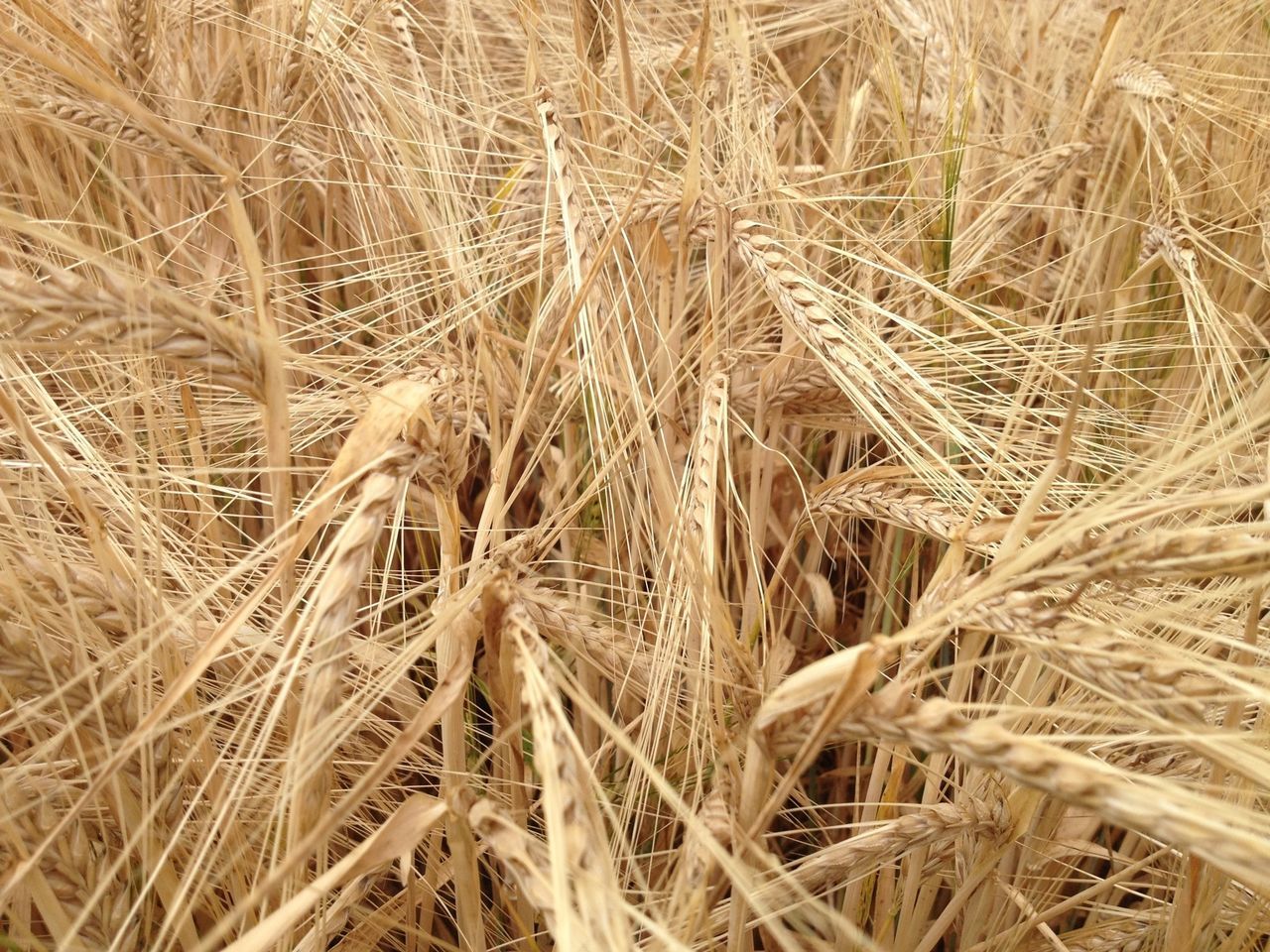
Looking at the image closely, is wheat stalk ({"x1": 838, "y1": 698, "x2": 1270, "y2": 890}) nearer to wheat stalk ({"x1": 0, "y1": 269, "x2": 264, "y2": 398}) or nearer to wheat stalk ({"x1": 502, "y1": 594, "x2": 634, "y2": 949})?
wheat stalk ({"x1": 502, "y1": 594, "x2": 634, "y2": 949})

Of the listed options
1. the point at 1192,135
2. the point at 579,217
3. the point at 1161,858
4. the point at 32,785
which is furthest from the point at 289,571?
the point at 1192,135

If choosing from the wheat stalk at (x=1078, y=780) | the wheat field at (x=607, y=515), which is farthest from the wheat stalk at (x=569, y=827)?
the wheat stalk at (x=1078, y=780)

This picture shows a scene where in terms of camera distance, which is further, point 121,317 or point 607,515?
point 607,515

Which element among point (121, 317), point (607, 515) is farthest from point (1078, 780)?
point (607, 515)

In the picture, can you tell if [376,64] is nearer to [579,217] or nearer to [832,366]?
[579,217]

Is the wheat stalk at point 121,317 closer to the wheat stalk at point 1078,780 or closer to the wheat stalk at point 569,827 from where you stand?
the wheat stalk at point 569,827

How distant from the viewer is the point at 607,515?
3.04 feet

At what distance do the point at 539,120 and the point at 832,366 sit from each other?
32 cm

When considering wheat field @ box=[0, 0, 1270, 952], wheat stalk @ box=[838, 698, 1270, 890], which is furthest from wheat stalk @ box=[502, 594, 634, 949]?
wheat stalk @ box=[838, 698, 1270, 890]

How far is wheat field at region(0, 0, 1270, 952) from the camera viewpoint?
18.3 inches

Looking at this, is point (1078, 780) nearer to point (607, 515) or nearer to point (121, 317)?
point (121, 317)

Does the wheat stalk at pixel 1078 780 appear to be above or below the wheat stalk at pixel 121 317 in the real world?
below

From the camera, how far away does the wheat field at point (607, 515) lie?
46 cm

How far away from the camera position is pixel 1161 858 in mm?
908
